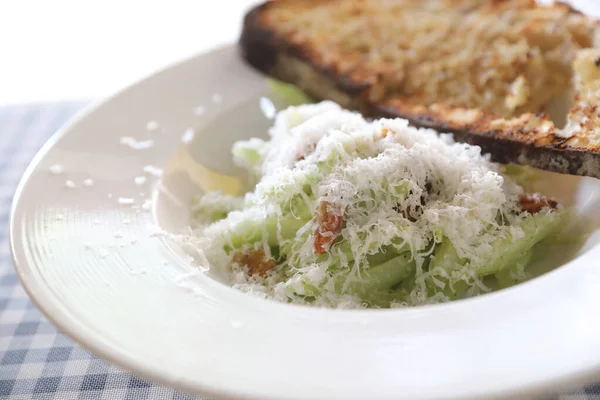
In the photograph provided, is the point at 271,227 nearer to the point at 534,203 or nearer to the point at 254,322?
the point at 254,322

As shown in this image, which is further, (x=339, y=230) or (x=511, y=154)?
(x=511, y=154)

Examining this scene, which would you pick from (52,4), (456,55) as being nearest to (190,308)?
(456,55)

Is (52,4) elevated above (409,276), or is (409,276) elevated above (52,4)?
(409,276)

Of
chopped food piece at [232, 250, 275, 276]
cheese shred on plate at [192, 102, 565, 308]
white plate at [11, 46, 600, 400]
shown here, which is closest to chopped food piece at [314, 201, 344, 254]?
cheese shred on plate at [192, 102, 565, 308]

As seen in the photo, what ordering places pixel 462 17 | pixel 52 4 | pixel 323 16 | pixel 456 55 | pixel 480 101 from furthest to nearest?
1. pixel 52 4
2. pixel 323 16
3. pixel 462 17
4. pixel 456 55
5. pixel 480 101

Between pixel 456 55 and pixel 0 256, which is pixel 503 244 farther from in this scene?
pixel 0 256

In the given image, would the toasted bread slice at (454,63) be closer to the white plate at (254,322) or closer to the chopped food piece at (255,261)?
the white plate at (254,322)

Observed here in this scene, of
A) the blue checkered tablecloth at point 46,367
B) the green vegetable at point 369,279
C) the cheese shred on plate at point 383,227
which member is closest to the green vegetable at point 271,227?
the cheese shred on plate at point 383,227
